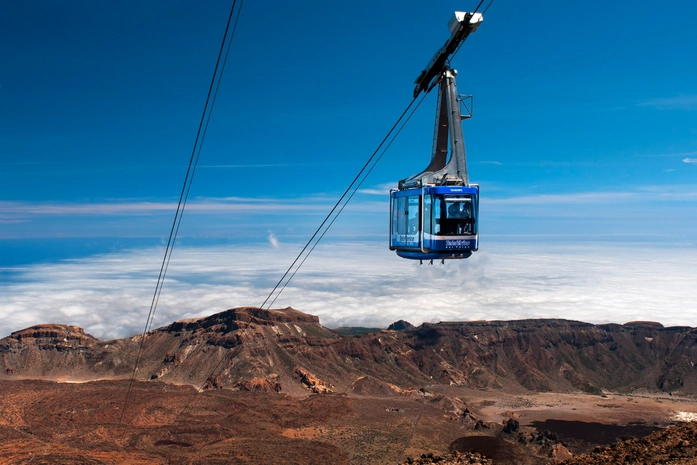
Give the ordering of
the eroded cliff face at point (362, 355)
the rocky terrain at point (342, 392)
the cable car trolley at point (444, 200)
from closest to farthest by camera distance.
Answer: the cable car trolley at point (444, 200) < the rocky terrain at point (342, 392) < the eroded cliff face at point (362, 355)

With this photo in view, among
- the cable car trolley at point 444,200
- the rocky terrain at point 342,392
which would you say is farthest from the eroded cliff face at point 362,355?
the cable car trolley at point 444,200

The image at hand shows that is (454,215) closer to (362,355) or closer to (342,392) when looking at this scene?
(342,392)

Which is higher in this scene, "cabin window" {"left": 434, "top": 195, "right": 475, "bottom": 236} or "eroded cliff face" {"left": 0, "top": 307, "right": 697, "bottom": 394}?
A: "cabin window" {"left": 434, "top": 195, "right": 475, "bottom": 236}

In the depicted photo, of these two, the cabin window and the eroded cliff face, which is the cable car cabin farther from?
the eroded cliff face

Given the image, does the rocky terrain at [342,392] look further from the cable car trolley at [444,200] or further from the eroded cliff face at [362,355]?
the cable car trolley at [444,200]

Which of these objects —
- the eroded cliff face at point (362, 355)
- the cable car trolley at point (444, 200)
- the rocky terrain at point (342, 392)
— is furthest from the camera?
the eroded cliff face at point (362, 355)

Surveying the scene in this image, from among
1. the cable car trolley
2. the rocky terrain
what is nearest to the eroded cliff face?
the rocky terrain

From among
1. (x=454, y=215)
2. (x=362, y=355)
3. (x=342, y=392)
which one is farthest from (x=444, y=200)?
(x=362, y=355)
